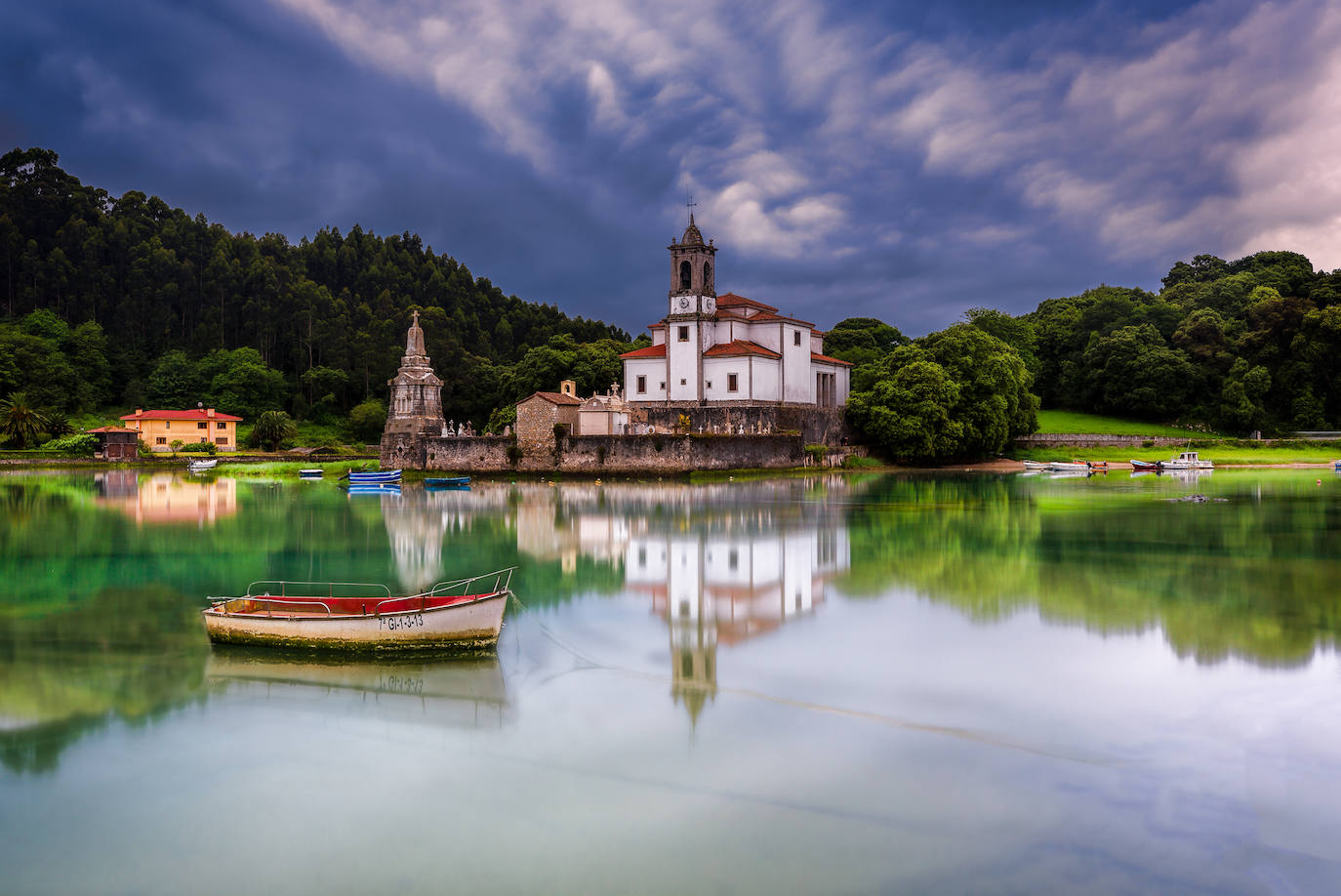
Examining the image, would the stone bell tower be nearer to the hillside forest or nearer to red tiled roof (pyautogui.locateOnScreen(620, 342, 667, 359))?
the hillside forest

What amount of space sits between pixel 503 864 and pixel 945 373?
52.3m

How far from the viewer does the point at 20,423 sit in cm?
6347

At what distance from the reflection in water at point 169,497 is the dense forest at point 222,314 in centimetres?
2713

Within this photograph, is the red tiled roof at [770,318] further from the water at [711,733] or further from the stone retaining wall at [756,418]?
the water at [711,733]

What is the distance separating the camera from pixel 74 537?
23.3 meters

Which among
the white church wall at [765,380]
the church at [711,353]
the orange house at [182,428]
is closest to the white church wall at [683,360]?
the church at [711,353]

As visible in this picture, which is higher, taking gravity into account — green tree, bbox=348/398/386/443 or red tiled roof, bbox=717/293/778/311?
red tiled roof, bbox=717/293/778/311

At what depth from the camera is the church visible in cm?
5541

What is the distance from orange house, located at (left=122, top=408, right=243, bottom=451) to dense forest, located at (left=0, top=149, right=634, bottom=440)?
9.76 metres

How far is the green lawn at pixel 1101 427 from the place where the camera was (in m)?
65.8

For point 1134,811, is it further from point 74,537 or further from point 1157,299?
point 1157,299

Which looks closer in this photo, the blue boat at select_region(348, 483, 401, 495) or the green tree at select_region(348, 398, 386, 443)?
the blue boat at select_region(348, 483, 401, 495)

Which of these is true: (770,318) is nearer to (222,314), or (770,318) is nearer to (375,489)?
(375,489)

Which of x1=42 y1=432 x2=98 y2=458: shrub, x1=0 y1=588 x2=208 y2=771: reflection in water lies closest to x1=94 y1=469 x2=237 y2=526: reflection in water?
x1=42 y1=432 x2=98 y2=458: shrub
